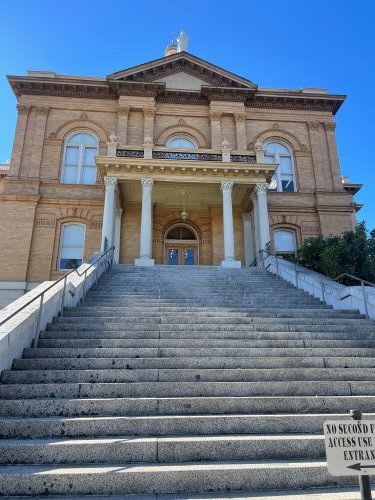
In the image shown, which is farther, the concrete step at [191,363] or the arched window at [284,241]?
the arched window at [284,241]

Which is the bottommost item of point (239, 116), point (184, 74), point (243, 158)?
point (243, 158)

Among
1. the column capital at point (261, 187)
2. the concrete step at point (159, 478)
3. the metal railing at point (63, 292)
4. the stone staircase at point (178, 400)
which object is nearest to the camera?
the concrete step at point (159, 478)

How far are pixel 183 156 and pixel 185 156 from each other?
0.33ft

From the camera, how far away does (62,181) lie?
808 inches

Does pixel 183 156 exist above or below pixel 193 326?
above

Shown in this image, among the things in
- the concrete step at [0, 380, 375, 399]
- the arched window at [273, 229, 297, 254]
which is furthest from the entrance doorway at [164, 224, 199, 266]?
the concrete step at [0, 380, 375, 399]

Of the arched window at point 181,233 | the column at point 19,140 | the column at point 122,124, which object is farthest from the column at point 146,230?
the column at point 19,140

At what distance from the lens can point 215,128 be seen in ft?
72.0

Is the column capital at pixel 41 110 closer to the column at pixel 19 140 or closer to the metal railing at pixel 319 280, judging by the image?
the column at pixel 19 140

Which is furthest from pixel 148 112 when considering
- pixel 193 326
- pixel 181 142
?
pixel 193 326

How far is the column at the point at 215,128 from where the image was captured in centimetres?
2150

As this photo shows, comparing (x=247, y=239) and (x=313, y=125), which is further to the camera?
(x=313, y=125)

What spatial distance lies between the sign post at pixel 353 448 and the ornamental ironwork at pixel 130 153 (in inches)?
641

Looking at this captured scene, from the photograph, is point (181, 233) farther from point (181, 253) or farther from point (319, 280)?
point (319, 280)
